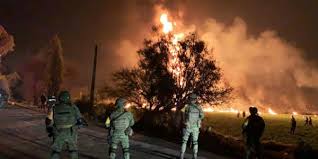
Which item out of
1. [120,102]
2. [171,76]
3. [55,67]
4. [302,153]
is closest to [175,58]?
[171,76]

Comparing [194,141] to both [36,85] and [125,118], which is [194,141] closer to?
[125,118]

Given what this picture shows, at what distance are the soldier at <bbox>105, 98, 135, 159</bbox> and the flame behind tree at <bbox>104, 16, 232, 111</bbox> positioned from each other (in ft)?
76.4

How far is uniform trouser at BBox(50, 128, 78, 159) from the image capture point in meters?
11.7

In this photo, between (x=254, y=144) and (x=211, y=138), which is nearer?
(x=254, y=144)

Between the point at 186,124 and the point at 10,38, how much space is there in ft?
121

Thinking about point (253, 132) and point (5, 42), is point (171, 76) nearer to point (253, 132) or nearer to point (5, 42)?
point (5, 42)

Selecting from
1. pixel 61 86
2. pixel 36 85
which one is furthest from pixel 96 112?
pixel 36 85

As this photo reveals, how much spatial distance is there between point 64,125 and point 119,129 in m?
1.52

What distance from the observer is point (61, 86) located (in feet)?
236

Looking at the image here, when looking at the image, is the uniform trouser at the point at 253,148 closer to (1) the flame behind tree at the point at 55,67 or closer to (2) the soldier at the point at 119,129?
(2) the soldier at the point at 119,129

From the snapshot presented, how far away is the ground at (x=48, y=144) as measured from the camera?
1638 centimetres

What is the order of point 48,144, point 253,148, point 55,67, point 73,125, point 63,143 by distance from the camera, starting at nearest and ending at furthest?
point 63,143 < point 73,125 < point 253,148 < point 48,144 < point 55,67

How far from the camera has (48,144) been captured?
18.5 m

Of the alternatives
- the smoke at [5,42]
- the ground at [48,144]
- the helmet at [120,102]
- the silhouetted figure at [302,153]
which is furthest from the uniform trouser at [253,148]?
the smoke at [5,42]
